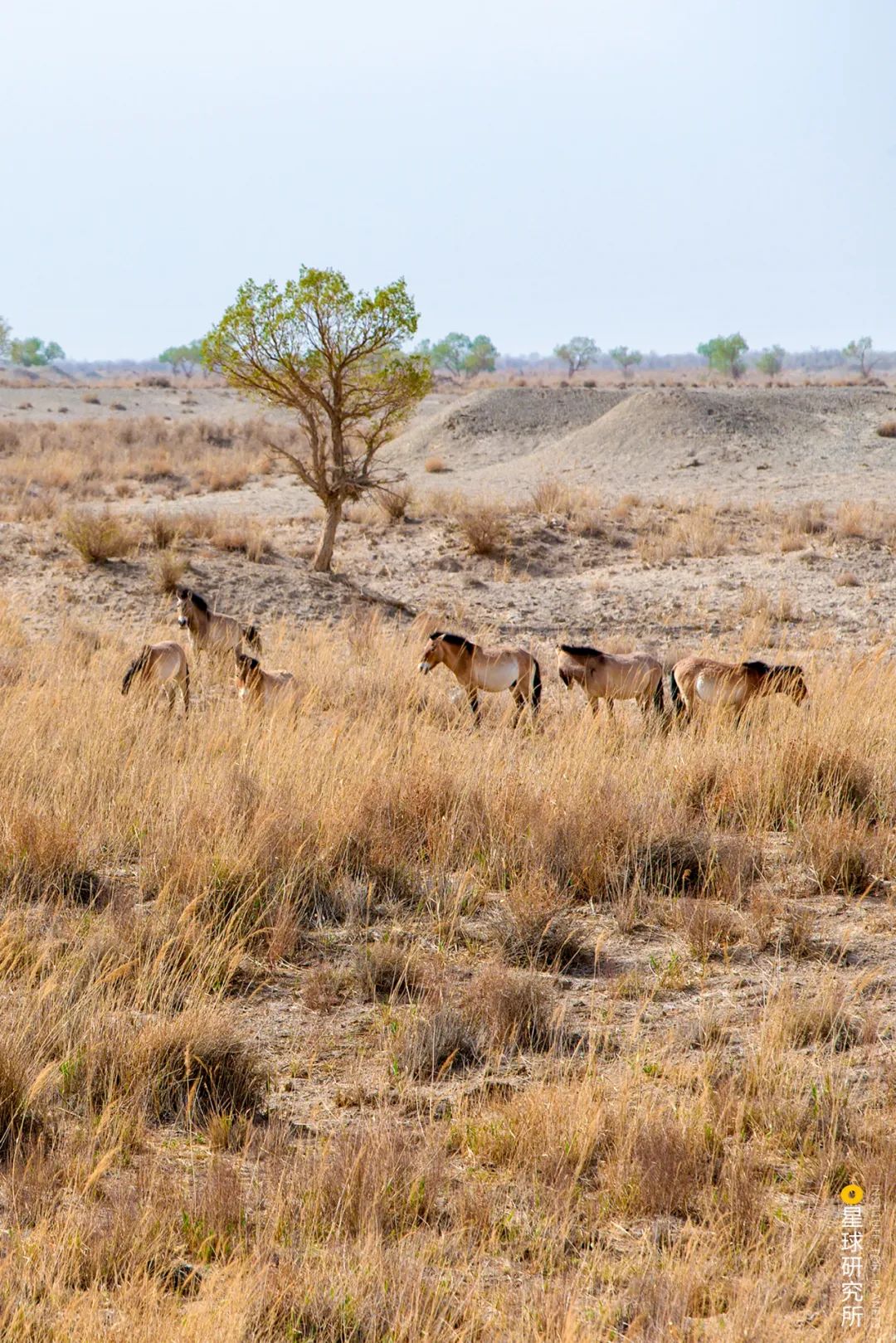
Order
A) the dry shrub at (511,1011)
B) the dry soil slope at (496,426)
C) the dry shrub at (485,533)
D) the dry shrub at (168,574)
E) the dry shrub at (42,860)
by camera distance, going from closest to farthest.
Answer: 1. the dry shrub at (511,1011)
2. the dry shrub at (42,860)
3. the dry shrub at (168,574)
4. the dry shrub at (485,533)
5. the dry soil slope at (496,426)

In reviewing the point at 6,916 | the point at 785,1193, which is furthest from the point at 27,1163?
the point at 785,1193

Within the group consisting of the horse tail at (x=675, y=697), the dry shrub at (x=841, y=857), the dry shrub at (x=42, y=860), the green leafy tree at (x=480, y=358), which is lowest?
the dry shrub at (x=42, y=860)

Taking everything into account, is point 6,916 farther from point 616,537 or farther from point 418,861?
point 616,537

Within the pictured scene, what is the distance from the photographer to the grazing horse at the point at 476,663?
8602 millimetres

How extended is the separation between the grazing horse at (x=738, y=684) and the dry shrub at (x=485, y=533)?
1012cm

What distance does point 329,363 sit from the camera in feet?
51.9

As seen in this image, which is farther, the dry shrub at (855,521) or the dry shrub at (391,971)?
the dry shrub at (855,521)

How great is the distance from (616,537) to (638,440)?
37.6ft

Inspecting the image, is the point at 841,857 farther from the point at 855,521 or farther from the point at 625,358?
the point at 625,358

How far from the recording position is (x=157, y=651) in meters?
8.60

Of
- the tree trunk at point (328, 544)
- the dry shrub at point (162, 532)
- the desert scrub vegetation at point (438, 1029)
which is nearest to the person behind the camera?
the desert scrub vegetation at point (438, 1029)

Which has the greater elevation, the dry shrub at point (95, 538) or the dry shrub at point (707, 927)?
the dry shrub at point (95, 538)
